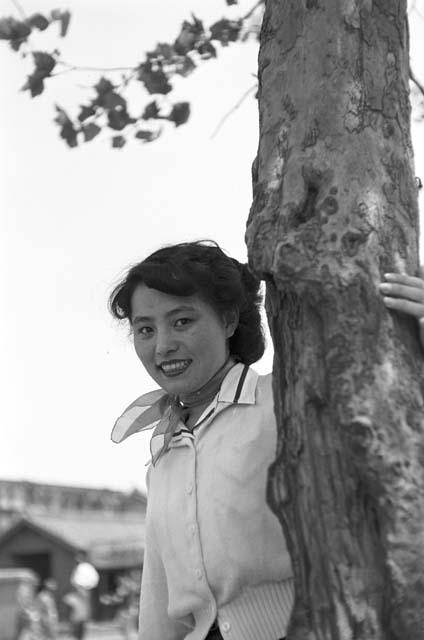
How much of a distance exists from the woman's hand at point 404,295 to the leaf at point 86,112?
3200 millimetres

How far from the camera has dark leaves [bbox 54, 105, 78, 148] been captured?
486 centimetres

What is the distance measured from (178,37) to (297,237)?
336cm

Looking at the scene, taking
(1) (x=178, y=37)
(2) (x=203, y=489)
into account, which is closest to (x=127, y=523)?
(1) (x=178, y=37)

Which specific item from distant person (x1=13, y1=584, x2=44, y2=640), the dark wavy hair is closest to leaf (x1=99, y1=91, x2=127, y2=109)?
the dark wavy hair

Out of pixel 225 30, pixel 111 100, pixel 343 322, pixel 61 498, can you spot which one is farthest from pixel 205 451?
pixel 61 498

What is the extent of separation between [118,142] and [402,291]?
3.27 meters

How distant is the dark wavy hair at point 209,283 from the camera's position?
2.54 m

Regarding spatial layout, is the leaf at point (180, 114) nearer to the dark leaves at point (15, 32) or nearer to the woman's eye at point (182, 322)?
the dark leaves at point (15, 32)

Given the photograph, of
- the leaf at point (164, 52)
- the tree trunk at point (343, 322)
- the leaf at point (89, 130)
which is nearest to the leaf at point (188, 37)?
the leaf at point (164, 52)

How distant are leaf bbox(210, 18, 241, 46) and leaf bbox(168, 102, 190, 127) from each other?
460 mm

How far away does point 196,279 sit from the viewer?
2.55m

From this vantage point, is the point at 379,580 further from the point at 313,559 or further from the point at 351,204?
the point at 351,204

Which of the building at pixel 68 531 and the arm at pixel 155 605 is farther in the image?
the building at pixel 68 531

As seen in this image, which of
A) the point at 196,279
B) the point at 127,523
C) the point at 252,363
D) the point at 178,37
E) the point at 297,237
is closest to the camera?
the point at 297,237
